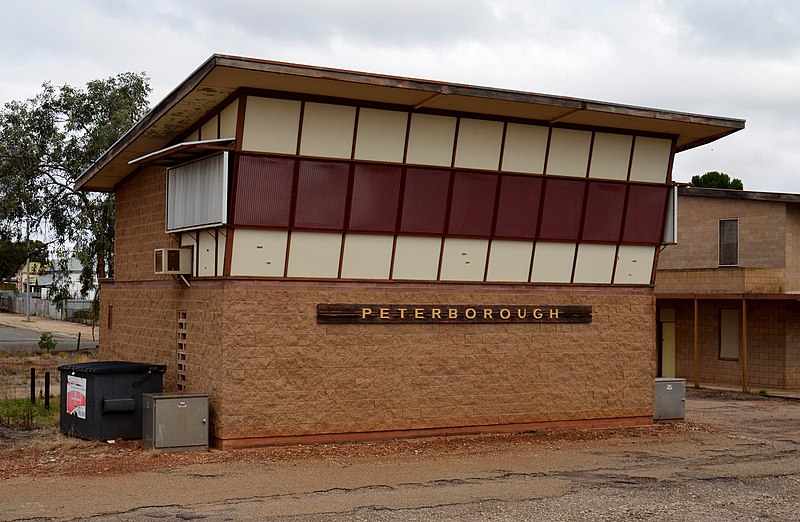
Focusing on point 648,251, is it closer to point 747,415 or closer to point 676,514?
point 747,415

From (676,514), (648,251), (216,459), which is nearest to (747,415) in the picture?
(648,251)

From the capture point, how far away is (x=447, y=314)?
17.9 metres

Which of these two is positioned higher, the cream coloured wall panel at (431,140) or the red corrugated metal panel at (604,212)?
the cream coloured wall panel at (431,140)

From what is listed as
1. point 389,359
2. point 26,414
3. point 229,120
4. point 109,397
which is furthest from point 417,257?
point 26,414

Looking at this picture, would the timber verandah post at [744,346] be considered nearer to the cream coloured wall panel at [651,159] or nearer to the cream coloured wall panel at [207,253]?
the cream coloured wall panel at [651,159]

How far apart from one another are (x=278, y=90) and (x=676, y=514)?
8.82 meters

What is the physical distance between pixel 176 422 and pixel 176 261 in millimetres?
3334

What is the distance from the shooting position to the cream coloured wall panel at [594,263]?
19.4 meters

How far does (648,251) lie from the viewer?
66.2ft

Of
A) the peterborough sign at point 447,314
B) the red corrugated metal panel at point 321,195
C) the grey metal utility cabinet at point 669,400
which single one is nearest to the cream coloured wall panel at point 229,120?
the red corrugated metal panel at point 321,195

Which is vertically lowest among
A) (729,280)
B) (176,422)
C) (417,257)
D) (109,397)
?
(176,422)

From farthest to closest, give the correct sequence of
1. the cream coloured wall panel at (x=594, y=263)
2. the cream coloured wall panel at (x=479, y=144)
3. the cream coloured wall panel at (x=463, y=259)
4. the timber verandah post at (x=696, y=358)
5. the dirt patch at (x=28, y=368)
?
the timber verandah post at (x=696, y=358), the dirt patch at (x=28, y=368), the cream coloured wall panel at (x=594, y=263), the cream coloured wall panel at (x=463, y=259), the cream coloured wall panel at (x=479, y=144)

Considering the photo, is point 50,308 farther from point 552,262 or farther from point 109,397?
point 552,262

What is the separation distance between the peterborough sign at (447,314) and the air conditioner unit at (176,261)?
281cm
